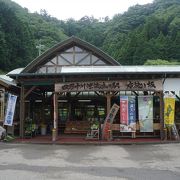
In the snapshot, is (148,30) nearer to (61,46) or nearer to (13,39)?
(13,39)

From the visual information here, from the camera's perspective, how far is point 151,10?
7450 centimetres

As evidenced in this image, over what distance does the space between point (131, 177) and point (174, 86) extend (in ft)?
30.6

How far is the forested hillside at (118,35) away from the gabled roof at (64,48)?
2269 cm

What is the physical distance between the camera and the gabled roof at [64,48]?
70.4ft

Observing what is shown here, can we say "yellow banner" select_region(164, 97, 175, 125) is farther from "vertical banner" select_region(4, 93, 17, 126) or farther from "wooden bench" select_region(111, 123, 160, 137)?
"vertical banner" select_region(4, 93, 17, 126)

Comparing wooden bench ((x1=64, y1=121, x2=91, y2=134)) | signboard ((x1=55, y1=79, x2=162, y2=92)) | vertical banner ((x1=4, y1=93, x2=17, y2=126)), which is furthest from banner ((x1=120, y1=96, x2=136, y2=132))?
vertical banner ((x1=4, y1=93, x2=17, y2=126))

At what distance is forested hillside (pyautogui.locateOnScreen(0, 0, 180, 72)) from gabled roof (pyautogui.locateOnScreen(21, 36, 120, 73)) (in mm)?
22690

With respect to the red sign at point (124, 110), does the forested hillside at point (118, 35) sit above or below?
above

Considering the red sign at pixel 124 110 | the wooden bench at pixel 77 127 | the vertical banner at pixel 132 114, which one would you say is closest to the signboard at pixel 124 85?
the red sign at pixel 124 110

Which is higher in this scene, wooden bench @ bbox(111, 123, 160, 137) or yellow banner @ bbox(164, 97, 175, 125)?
yellow banner @ bbox(164, 97, 175, 125)

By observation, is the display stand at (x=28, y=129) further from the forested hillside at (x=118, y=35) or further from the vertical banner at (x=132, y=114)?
the forested hillside at (x=118, y=35)

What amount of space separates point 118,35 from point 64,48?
39.4 metres

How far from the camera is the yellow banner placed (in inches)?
656

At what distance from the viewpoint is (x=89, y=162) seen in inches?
432
